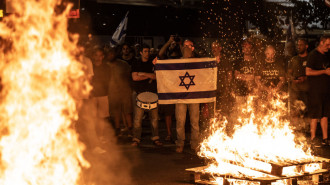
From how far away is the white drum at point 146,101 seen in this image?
396 inches

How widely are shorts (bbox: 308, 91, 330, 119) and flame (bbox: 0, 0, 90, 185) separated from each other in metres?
5.40

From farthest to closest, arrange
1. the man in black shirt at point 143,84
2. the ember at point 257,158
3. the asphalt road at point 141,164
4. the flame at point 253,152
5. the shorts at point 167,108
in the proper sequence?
the shorts at point 167,108 → the man in black shirt at point 143,84 → the asphalt road at point 141,164 → the flame at point 253,152 → the ember at point 257,158

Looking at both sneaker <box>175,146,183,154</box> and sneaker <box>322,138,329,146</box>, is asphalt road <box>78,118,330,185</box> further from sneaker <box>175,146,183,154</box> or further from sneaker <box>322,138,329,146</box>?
sneaker <box>322,138,329,146</box>

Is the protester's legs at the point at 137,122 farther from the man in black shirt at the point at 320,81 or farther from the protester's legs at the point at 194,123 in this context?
the man in black shirt at the point at 320,81

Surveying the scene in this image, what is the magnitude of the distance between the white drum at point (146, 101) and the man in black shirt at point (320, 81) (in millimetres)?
3079

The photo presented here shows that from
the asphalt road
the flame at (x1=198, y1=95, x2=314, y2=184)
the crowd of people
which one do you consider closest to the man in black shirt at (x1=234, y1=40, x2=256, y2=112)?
the crowd of people

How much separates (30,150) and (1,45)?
8.67 ft

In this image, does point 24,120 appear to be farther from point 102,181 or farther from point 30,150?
point 102,181

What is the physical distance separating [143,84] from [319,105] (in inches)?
138

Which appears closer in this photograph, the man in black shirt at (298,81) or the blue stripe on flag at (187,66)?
the blue stripe on flag at (187,66)

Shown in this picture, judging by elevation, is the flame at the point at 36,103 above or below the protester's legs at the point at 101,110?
above

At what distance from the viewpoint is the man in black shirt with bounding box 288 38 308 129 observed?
36.1 ft

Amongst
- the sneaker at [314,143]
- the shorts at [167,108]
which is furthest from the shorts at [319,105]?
the shorts at [167,108]

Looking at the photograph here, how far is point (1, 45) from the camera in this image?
7.91m
